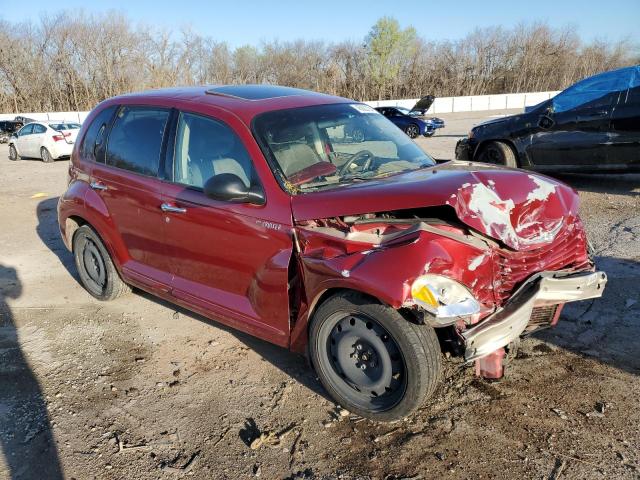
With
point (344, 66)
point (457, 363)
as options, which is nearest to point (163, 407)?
point (457, 363)

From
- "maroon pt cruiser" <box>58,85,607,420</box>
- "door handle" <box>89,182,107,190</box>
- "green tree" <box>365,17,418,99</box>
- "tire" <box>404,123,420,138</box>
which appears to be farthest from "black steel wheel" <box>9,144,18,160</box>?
"green tree" <box>365,17,418,99</box>

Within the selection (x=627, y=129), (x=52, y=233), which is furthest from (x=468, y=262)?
(x=52, y=233)

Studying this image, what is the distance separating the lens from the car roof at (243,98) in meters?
3.62

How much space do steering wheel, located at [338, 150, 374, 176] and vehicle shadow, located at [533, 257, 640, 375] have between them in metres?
1.85

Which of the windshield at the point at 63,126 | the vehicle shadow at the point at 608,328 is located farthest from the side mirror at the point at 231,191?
the windshield at the point at 63,126

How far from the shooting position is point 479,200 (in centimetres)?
283

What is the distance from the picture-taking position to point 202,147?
3705 millimetres

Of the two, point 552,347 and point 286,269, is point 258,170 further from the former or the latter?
point 552,347

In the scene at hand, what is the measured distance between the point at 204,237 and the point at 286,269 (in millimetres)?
793

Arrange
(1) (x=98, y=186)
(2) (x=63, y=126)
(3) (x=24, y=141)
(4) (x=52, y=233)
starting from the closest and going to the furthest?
(1) (x=98, y=186) < (4) (x=52, y=233) < (2) (x=63, y=126) < (3) (x=24, y=141)

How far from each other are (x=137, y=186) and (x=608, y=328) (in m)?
3.83

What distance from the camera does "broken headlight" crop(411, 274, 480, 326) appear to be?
2566 millimetres

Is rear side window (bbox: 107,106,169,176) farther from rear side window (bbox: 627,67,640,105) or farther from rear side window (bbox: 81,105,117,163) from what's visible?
rear side window (bbox: 627,67,640,105)

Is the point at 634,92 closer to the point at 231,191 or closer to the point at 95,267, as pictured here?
the point at 231,191
